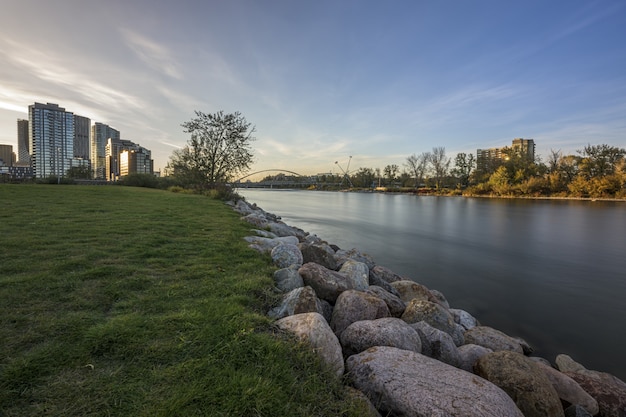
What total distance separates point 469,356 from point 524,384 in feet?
2.09

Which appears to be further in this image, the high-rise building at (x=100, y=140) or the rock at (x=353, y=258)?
the high-rise building at (x=100, y=140)

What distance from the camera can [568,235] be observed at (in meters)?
15.0

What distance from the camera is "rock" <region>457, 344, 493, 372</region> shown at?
2951 mm

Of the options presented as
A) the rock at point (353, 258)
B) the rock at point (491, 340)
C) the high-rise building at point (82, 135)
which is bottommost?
the rock at point (491, 340)

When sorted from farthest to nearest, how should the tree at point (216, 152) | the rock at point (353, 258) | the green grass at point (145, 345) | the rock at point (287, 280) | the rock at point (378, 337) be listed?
1. the tree at point (216, 152)
2. the rock at point (353, 258)
3. the rock at point (287, 280)
4. the rock at point (378, 337)
5. the green grass at point (145, 345)

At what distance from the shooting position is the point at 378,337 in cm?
271

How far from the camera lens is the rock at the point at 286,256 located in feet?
15.5

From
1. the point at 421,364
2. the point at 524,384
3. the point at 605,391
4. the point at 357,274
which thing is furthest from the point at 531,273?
the point at 421,364

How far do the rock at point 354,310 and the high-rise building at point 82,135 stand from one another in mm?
93628

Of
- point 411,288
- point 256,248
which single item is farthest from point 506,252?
point 256,248

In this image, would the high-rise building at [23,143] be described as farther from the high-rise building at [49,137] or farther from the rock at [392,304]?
the rock at [392,304]

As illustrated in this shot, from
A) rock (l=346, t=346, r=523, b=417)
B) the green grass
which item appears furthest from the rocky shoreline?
the green grass

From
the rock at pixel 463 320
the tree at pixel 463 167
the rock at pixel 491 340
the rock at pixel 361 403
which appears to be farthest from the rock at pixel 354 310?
the tree at pixel 463 167

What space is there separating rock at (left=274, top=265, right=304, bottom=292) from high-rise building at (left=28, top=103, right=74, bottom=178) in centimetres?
6968
